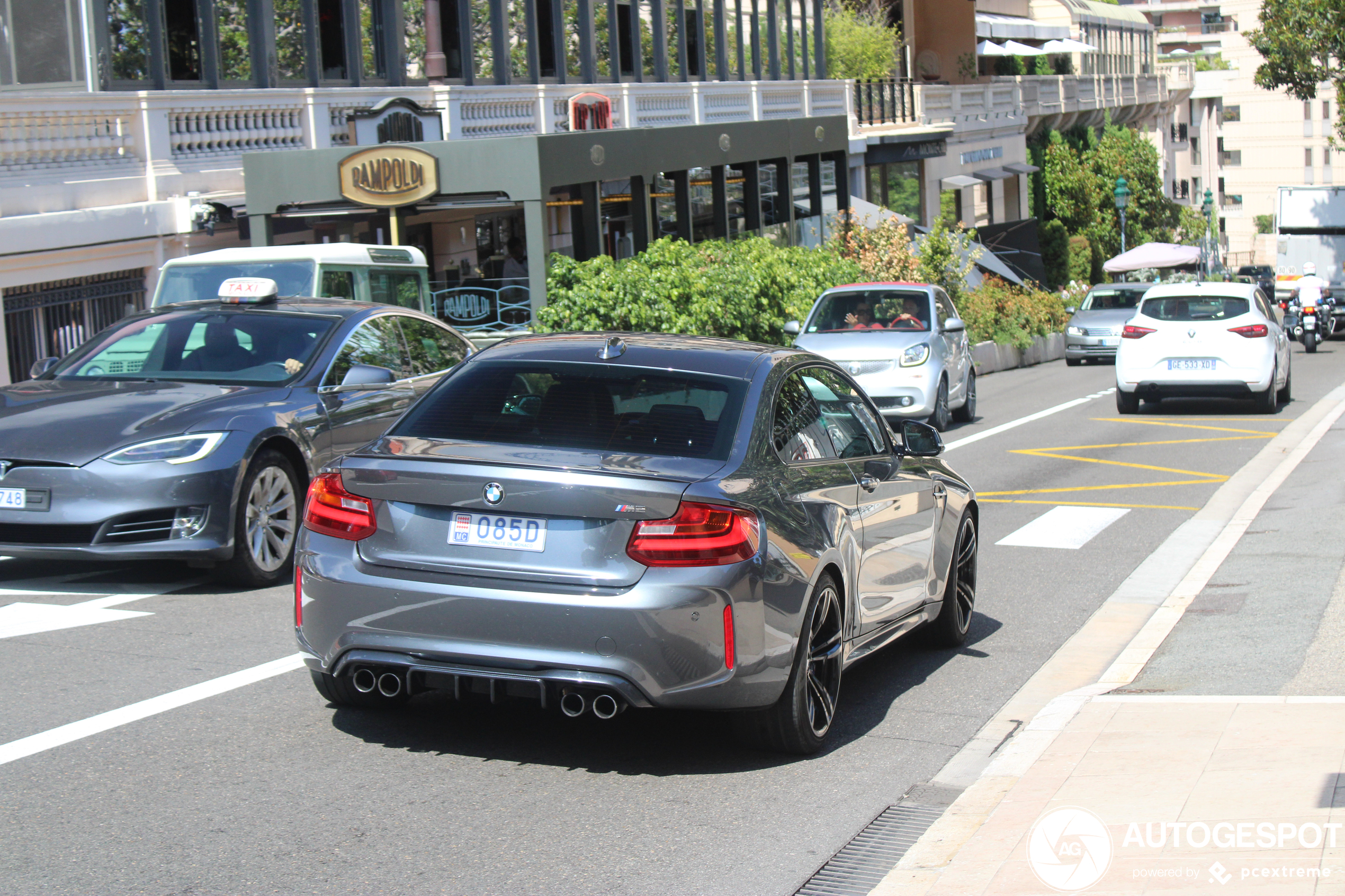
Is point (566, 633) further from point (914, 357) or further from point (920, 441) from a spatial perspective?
point (914, 357)

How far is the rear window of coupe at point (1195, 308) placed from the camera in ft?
66.6

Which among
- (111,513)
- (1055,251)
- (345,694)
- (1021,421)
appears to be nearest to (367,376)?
(111,513)

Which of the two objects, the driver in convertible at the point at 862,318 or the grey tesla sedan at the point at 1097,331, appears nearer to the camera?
the driver in convertible at the point at 862,318

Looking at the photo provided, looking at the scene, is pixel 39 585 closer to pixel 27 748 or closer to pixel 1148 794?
pixel 27 748

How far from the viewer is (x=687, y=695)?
5430mm

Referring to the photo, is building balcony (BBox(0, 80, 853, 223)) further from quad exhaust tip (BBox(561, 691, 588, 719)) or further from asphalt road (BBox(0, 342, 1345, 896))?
quad exhaust tip (BBox(561, 691, 588, 719))

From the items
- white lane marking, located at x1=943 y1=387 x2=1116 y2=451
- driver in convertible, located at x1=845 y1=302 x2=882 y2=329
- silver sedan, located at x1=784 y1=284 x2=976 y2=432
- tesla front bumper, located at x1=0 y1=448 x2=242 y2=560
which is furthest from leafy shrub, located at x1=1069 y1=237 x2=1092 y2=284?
tesla front bumper, located at x1=0 y1=448 x2=242 y2=560

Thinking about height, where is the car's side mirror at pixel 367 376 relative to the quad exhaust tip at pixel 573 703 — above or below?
above

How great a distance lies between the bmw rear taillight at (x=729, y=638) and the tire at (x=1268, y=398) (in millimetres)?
16290

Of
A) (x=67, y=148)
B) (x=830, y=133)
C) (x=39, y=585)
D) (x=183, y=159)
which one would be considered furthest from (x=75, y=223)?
(x=830, y=133)

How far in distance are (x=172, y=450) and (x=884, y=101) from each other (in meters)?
37.1

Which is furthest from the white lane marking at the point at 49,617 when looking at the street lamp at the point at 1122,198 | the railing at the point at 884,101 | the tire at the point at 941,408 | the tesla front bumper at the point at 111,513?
the street lamp at the point at 1122,198

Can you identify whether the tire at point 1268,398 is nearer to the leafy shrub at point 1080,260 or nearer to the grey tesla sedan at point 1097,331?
the grey tesla sedan at point 1097,331

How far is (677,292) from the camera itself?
19.2m
